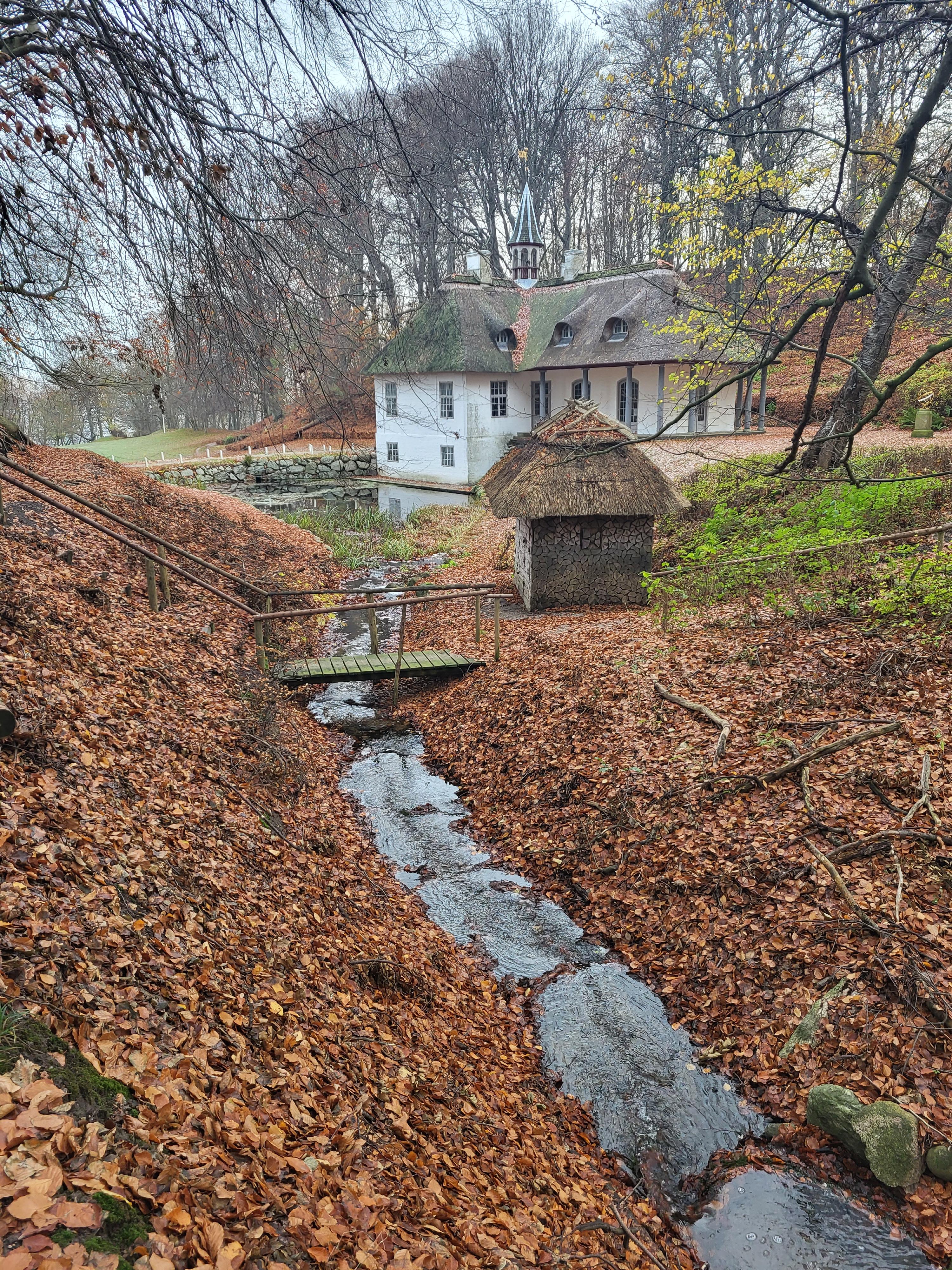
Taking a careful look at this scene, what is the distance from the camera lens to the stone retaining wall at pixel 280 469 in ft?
107

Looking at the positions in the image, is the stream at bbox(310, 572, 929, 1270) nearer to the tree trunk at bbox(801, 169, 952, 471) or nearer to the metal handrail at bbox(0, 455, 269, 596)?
the metal handrail at bbox(0, 455, 269, 596)

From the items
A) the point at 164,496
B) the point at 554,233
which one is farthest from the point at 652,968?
the point at 554,233

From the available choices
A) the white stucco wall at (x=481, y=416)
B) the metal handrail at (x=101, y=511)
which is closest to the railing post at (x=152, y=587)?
the metal handrail at (x=101, y=511)

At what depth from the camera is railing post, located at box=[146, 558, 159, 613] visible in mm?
9727

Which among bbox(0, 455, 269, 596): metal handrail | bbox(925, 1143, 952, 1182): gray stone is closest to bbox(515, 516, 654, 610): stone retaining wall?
bbox(0, 455, 269, 596): metal handrail

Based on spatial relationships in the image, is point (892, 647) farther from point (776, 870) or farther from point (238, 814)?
point (238, 814)

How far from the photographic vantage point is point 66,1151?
2.48 metres

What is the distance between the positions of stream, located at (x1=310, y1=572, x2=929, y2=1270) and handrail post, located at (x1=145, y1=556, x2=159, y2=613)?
11.4 feet

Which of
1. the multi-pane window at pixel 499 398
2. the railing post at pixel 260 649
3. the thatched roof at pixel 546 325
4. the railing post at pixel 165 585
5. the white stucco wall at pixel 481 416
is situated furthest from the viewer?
the multi-pane window at pixel 499 398

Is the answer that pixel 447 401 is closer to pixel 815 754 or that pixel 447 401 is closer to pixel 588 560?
pixel 588 560

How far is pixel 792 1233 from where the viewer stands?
164 inches

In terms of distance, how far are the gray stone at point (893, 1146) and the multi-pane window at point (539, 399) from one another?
29442 mm

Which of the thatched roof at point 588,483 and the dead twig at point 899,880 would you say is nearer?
the dead twig at point 899,880

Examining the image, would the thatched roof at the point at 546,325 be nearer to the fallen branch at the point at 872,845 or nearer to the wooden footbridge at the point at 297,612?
the wooden footbridge at the point at 297,612
